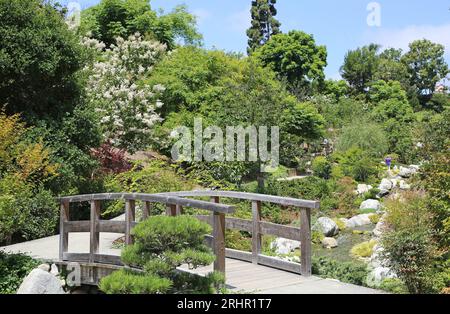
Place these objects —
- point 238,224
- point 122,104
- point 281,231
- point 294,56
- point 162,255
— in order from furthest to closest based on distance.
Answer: point 294,56 < point 122,104 < point 238,224 < point 281,231 < point 162,255

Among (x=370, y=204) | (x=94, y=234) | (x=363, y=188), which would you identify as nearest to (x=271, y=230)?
(x=94, y=234)

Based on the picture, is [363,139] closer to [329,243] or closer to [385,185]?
[385,185]

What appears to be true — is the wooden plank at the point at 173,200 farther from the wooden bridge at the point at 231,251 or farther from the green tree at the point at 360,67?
the green tree at the point at 360,67

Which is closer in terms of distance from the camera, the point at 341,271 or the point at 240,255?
the point at 341,271

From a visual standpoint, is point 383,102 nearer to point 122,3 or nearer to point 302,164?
point 302,164

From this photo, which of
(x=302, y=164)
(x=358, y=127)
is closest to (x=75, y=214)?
(x=302, y=164)

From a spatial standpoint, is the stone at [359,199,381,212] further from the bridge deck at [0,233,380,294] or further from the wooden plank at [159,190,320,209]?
the bridge deck at [0,233,380,294]

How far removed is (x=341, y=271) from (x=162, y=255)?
3.00 meters

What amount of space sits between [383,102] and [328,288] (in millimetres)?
30078

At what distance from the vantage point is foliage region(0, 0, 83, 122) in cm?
1161

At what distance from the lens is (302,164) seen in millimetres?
25516

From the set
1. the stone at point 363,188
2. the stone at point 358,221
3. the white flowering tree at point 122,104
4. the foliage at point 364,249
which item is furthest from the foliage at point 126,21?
the foliage at point 364,249

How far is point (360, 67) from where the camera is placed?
44.9 meters

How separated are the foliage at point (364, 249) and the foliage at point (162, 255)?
7.98 meters
